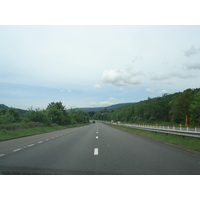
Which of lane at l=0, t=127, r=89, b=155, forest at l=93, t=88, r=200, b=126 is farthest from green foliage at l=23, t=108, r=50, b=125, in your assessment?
forest at l=93, t=88, r=200, b=126

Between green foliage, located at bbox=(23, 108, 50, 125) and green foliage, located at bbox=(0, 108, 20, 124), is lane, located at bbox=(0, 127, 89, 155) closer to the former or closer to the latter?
green foliage, located at bbox=(23, 108, 50, 125)

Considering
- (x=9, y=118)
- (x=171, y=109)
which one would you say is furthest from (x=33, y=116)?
(x=171, y=109)

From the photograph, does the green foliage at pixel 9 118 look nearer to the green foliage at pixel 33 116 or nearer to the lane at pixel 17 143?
the green foliage at pixel 33 116

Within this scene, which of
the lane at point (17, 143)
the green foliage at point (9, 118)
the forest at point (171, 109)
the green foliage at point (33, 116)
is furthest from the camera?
the forest at point (171, 109)

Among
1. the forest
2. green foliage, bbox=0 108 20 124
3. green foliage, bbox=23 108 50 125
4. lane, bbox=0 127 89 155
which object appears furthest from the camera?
the forest

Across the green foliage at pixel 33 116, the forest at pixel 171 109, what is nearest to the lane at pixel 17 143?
the green foliage at pixel 33 116

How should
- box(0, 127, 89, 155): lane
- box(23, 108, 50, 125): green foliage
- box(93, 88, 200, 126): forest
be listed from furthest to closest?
box(93, 88, 200, 126): forest, box(23, 108, 50, 125): green foliage, box(0, 127, 89, 155): lane

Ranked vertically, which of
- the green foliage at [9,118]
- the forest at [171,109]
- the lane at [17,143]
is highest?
the forest at [171,109]

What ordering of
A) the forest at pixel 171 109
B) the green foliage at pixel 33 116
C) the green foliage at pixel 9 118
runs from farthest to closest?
the forest at pixel 171 109, the green foliage at pixel 9 118, the green foliage at pixel 33 116

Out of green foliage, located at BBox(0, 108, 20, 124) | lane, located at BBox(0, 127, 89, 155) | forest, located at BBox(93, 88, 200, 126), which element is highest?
forest, located at BBox(93, 88, 200, 126)

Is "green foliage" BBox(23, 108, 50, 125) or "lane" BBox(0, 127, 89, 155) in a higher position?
"green foliage" BBox(23, 108, 50, 125)
